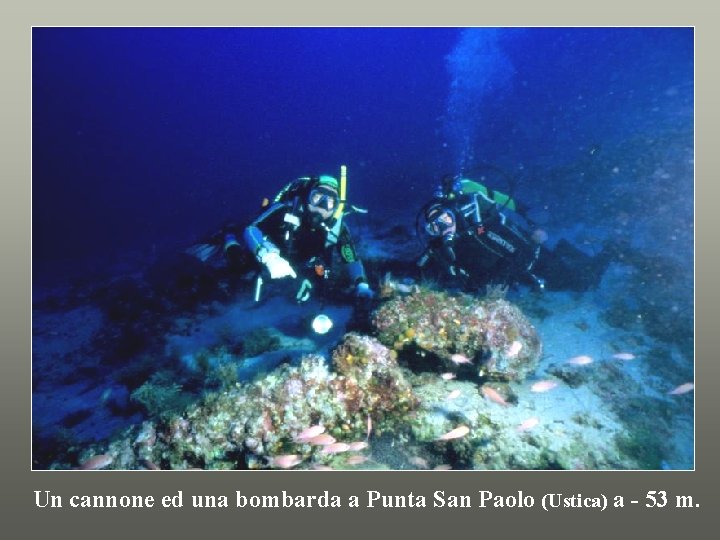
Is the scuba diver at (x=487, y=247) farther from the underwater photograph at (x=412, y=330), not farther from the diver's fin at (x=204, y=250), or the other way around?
the diver's fin at (x=204, y=250)

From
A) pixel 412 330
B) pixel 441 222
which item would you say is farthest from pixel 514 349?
pixel 441 222

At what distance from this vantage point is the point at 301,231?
6.54 meters

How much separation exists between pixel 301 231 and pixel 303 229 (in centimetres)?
6

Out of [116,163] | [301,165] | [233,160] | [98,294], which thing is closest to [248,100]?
[233,160]

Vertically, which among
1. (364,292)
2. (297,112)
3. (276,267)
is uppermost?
(297,112)

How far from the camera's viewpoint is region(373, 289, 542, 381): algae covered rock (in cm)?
494

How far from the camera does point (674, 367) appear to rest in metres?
6.50

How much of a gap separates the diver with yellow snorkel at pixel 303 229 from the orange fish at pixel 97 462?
273cm

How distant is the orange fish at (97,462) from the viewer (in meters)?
3.73

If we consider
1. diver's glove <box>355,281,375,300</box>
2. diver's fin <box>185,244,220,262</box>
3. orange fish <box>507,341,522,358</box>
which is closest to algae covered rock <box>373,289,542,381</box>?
orange fish <box>507,341,522,358</box>

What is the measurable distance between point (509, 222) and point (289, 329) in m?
5.11

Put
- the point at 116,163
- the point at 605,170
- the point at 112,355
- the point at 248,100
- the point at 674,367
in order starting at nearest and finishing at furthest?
1. the point at 674,367
2. the point at 112,355
3. the point at 605,170
4. the point at 116,163
5. the point at 248,100

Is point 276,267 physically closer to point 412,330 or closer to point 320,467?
point 412,330
